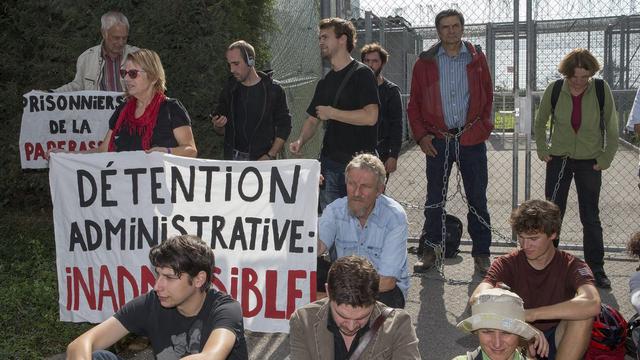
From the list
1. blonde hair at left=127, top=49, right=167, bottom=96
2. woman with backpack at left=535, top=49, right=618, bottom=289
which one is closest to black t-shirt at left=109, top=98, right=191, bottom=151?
blonde hair at left=127, top=49, right=167, bottom=96

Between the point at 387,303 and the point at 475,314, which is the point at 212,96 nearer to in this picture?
the point at 387,303

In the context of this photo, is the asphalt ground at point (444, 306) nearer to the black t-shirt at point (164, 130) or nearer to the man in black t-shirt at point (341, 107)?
the man in black t-shirt at point (341, 107)

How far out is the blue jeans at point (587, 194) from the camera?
21.7 feet

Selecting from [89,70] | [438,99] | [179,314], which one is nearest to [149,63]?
[89,70]

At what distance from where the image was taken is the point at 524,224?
435 centimetres

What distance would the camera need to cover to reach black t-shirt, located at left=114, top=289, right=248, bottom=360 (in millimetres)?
3699

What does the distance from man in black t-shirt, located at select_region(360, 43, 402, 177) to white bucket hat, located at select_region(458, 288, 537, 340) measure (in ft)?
10.4

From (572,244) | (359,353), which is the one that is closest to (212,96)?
(572,244)

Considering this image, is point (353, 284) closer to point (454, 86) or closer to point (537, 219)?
point (537, 219)

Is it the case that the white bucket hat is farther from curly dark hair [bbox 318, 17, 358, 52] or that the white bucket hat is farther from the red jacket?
the red jacket

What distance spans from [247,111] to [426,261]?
2059mm

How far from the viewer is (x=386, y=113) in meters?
6.98

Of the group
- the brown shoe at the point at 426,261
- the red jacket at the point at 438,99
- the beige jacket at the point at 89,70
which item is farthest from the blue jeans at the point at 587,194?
the beige jacket at the point at 89,70

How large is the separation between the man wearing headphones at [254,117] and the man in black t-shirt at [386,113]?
3.23ft
